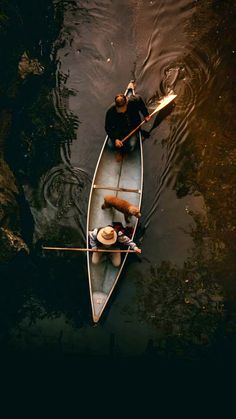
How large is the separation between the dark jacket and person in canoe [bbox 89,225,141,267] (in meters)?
1.90

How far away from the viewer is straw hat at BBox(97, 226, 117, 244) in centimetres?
777

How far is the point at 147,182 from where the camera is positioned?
30.7 feet

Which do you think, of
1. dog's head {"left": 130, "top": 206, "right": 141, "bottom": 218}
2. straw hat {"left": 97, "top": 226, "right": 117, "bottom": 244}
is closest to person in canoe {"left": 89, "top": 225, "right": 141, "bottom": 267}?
straw hat {"left": 97, "top": 226, "right": 117, "bottom": 244}

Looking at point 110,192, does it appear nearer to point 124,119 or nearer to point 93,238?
point 93,238

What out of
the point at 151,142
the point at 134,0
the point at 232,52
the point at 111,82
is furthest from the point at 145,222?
the point at 134,0

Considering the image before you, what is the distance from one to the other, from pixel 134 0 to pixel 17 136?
426 cm

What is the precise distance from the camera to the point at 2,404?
8891mm

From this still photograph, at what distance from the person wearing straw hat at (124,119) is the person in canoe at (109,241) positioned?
1735 mm

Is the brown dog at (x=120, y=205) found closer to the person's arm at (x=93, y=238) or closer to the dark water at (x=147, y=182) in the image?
the person's arm at (x=93, y=238)

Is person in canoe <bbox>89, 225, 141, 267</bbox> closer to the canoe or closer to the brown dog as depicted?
the canoe

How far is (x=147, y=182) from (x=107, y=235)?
80.9 inches

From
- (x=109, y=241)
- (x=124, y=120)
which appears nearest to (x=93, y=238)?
(x=109, y=241)

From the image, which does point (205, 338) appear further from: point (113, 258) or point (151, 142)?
point (151, 142)

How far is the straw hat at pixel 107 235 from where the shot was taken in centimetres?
777
